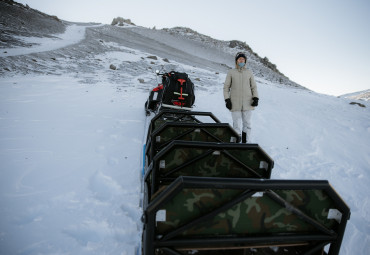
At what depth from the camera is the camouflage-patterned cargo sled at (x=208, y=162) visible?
6.92ft

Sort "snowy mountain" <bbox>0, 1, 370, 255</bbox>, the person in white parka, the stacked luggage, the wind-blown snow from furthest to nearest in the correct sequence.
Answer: the wind-blown snow → the person in white parka → "snowy mountain" <bbox>0, 1, 370, 255</bbox> → the stacked luggage

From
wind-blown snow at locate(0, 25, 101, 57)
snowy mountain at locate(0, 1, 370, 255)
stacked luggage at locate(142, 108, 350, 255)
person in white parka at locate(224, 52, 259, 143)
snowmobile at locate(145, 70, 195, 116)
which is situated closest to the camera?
stacked luggage at locate(142, 108, 350, 255)

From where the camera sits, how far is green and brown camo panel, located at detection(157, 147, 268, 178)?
2.17 meters

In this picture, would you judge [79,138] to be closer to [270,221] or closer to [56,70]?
[270,221]

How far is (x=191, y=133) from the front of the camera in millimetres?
3057

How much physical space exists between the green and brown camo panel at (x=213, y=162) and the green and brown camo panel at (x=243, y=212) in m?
0.79

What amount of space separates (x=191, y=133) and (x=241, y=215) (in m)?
1.79

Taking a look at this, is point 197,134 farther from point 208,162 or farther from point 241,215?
point 241,215

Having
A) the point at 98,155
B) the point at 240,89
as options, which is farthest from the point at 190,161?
the point at 240,89

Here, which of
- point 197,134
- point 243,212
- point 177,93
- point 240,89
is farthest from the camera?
point 177,93

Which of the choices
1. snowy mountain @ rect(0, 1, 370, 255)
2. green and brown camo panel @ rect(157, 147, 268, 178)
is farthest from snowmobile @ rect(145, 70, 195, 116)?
green and brown camo panel @ rect(157, 147, 268, 178)

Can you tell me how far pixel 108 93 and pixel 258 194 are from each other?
26.4ft

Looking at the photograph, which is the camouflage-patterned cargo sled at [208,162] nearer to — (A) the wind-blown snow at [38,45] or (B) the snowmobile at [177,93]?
(B) the snowmobile at [177,93]

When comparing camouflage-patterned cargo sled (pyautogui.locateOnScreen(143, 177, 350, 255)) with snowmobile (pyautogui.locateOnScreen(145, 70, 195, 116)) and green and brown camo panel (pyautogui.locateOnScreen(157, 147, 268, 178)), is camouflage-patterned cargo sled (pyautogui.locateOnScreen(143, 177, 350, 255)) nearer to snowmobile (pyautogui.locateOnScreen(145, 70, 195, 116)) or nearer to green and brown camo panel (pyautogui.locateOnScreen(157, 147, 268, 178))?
green and brown camo panel (pyautogui.locateOnScreen(157, 147, 268, 178))
